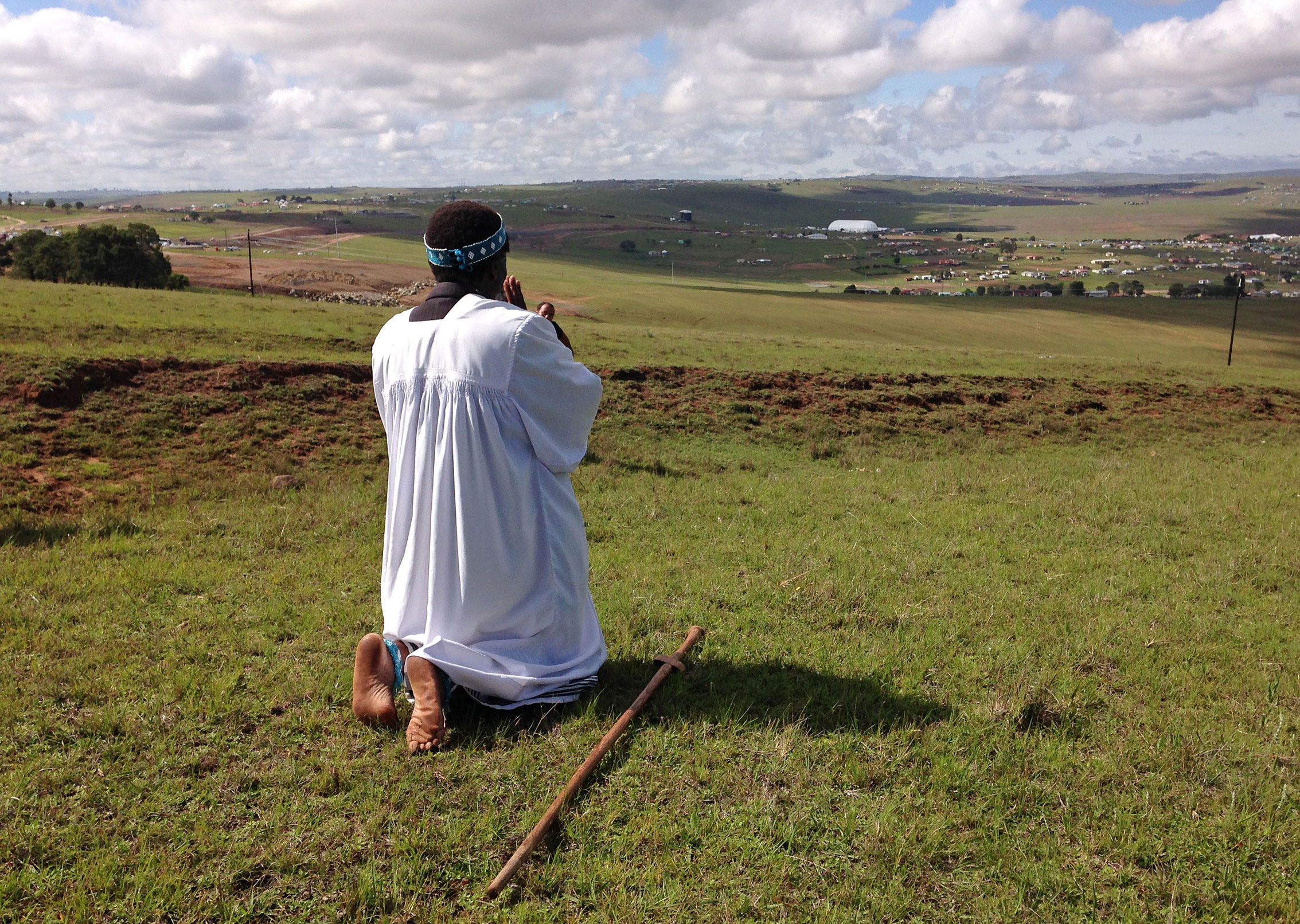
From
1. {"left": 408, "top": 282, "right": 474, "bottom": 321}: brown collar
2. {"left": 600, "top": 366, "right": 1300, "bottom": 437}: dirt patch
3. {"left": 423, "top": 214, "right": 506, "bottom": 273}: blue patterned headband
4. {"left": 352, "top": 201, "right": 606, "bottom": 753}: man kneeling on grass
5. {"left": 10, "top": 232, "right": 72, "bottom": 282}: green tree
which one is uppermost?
{"left": 10, "top": 232, "right": 72, "bottom": 282}: green tree

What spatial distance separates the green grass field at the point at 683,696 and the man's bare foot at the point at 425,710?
10cm

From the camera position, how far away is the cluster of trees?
4506cm

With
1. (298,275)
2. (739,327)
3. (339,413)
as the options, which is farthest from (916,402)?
(298,275)

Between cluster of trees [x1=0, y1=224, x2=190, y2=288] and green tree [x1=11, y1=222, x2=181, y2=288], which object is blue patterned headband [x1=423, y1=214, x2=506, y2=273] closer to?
green tree [x1=11, y1=222, x2=181, y2=288]

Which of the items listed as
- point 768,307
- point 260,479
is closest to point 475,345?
point 260,479

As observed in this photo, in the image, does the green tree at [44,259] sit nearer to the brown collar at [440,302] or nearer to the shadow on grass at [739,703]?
the brown collar at [440,302]

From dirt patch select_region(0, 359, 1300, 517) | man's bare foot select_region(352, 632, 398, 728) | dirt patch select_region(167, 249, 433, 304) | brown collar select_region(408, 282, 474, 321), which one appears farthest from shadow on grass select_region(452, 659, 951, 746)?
dirt patch select_region(167, 249, 433, 304)

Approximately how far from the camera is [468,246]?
4.62 metres

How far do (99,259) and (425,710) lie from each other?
50506 millimetres

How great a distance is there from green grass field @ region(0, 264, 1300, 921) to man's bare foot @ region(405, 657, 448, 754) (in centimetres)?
10

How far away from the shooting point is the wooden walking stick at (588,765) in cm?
331

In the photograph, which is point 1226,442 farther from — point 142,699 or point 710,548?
point 142,699

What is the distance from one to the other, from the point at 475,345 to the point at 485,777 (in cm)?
209

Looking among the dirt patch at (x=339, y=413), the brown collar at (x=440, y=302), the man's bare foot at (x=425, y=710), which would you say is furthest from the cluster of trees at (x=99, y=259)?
the man's bare foot at (x=425, y=710)
